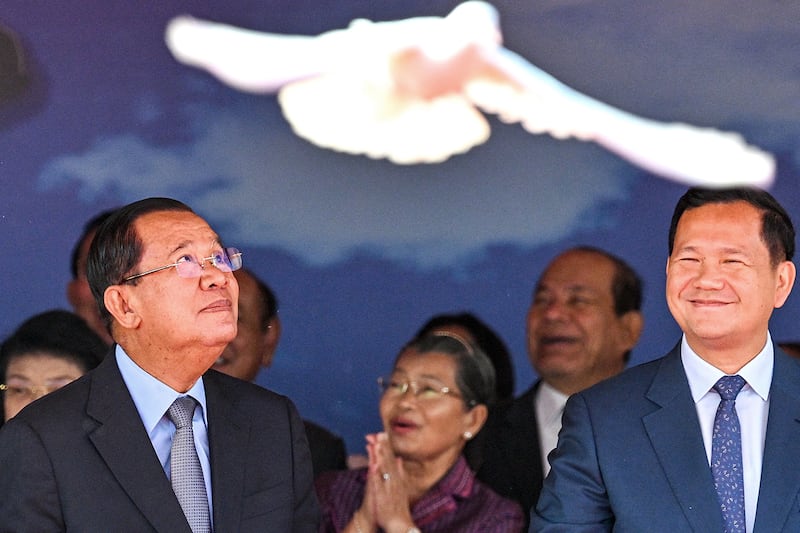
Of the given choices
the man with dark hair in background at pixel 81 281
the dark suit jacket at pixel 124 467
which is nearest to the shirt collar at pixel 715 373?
the dark suit jacket at pixel 124 467

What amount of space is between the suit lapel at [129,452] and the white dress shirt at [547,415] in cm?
194

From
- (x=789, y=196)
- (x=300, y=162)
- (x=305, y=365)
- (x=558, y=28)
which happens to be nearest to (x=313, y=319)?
(x=305, y=365)

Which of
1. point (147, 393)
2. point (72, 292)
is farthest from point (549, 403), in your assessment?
point (147, 393)

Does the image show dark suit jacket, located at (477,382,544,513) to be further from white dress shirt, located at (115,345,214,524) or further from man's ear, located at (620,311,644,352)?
white dress shirt, located at (115,345,214,524)

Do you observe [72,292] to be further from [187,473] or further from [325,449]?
[187,473]

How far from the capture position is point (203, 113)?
476 centimetres

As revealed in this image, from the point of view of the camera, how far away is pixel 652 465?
2.91 meters

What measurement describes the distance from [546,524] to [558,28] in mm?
2429

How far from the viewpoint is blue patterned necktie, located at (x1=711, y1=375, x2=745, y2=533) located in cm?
285

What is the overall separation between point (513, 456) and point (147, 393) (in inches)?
72.5

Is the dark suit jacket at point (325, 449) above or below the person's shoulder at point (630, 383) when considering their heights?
above

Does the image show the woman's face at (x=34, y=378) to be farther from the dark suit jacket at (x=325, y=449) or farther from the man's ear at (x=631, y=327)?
the man's ear at (x=631, y=327)

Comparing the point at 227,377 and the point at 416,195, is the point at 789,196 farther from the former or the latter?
the point at 227,377

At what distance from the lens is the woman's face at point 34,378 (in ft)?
13.3
